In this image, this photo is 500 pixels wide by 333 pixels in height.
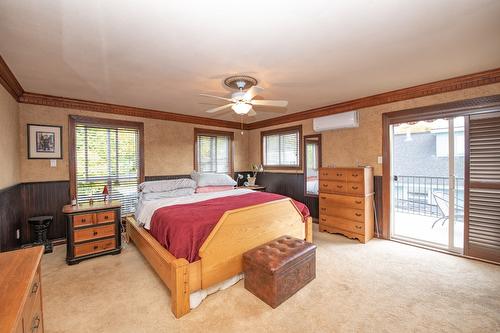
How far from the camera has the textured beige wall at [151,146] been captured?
3.39 metres

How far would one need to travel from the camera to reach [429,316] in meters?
1.93

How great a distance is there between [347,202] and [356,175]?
502mm

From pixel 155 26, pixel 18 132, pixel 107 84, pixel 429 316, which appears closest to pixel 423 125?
pixel 429 316

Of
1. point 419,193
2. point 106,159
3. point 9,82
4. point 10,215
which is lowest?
point 419,193

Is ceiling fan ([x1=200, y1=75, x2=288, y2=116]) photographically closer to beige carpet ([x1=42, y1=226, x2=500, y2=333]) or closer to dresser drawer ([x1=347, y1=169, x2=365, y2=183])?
dresser drawer ([x1=347, y1=169, x2=365, y2=183])

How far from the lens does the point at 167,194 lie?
3777 millimetres

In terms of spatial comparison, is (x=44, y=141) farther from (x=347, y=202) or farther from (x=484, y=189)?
(x=484, y=189)

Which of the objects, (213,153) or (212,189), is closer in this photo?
(212,189)

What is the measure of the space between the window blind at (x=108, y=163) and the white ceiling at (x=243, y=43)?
939 millimetres

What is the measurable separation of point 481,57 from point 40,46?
4.45 meters

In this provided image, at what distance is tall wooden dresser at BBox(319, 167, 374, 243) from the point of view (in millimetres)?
3658

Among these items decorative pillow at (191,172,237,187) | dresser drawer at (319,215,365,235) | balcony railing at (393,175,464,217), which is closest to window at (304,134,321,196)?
dresser drawer at (319,215,365,235)

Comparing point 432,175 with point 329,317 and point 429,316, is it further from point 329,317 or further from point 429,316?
point 329,317

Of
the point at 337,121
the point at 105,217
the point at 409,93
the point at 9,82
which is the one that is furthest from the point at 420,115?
the point at 9,82
